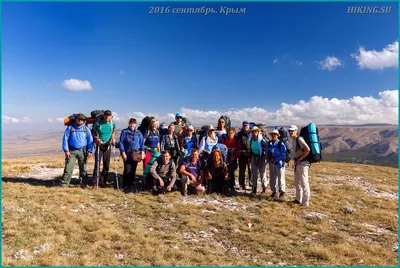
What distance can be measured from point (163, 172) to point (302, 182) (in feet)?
20.2

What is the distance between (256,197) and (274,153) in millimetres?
2333

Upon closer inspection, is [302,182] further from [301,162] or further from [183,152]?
[183,152]

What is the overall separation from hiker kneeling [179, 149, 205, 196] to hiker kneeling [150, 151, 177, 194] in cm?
49

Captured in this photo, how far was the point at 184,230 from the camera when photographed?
320 inches

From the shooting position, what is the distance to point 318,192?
554 inches

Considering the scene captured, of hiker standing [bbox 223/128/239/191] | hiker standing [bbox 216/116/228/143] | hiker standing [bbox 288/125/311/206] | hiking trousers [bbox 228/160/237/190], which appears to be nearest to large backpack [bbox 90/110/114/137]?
hiker standing [bbox 216/116/228/143]

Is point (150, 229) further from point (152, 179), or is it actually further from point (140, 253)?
point (152, 179)

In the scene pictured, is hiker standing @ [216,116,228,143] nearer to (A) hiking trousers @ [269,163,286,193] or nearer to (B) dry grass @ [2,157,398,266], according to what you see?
(A) hiking trousers @ [269,163,286,193]

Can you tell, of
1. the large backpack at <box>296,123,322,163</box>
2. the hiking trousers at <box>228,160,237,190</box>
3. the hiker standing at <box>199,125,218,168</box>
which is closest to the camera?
the large backpack at <box>296,123,322,163</box>

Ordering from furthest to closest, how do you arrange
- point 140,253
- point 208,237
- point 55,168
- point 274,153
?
1. point 55,168
2. point 274,153
3. point 208,237
4. point 140,253

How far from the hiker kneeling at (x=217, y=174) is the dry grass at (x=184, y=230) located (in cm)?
86

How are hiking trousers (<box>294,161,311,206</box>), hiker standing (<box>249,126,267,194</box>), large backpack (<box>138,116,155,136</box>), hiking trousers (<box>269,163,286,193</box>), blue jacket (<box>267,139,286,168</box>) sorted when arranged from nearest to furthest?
hiking trousers (<box>294,161,311,206</box>)
blue jacket (<box>267,139,286,168</box>)
hiking trousers (<box>269,163,286,193</box>)
hiker standing (<box>249,126,267,194</box>)
large backpack (<box>138,116,155,136</box>)

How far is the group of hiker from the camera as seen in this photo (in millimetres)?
11547

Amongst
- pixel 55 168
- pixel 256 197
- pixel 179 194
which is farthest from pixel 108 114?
pixel 55 168
